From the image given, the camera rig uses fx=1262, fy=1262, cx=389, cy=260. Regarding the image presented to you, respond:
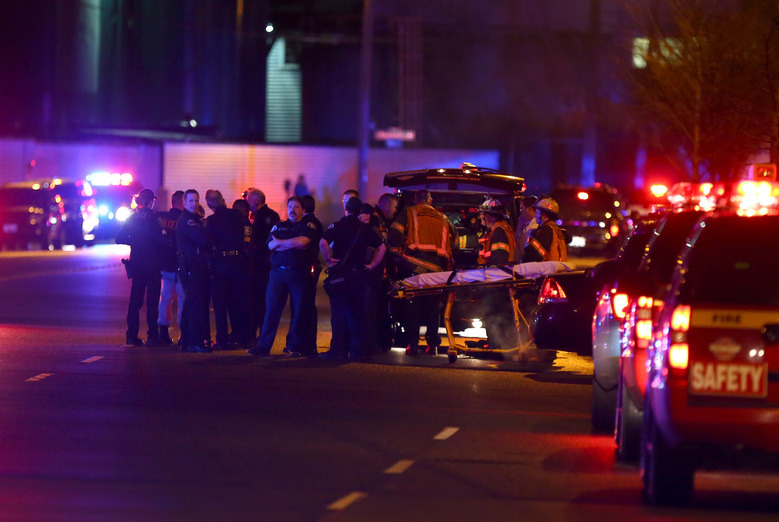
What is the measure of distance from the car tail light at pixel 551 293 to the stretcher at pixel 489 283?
41 centimetres

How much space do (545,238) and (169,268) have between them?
4167 mm

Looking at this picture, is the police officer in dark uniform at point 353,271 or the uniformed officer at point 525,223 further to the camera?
the uniformed officer at point 525,223

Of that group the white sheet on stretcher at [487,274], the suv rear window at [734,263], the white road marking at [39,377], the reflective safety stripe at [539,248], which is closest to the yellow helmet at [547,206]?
the reflective safety stripe at [539,248]

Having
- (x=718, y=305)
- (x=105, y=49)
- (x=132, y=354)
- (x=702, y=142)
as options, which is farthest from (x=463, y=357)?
(x=105, y=49)

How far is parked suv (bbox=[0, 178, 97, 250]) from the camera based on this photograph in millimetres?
30625

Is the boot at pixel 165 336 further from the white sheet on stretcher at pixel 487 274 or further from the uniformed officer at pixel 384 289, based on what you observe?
the white sheet on stretcher at pixel 487 274

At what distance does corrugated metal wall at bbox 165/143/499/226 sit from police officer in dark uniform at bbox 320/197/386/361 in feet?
92.5

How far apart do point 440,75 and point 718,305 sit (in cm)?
4150

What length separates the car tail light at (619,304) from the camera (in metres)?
8.52

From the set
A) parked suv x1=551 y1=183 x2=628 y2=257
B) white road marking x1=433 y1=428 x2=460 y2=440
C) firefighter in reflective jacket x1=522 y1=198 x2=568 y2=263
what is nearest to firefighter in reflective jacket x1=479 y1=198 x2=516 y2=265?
firefighter in reflective jacket x1=522 y1=198 x2=568 y2=263

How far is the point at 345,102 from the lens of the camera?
49469 millimetres

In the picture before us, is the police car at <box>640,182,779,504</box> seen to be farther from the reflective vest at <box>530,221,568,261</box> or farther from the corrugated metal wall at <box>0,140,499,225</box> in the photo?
the corrugated metal wall at <box>0,140,499,225</box>

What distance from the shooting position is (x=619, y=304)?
8.61 meters

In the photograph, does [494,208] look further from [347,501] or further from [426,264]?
[347,501]
